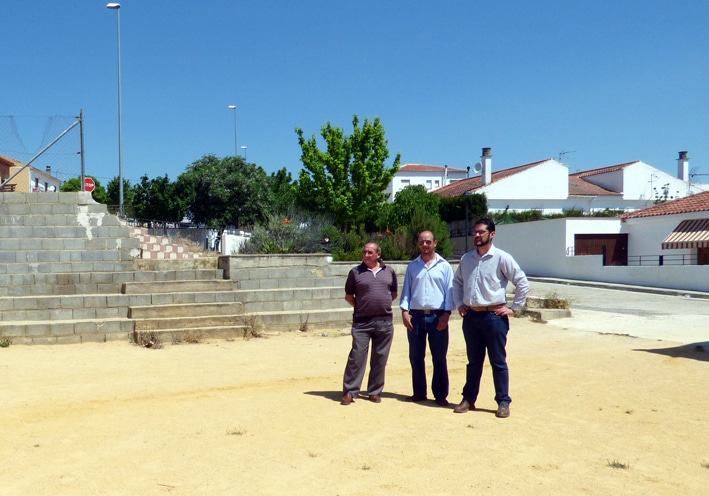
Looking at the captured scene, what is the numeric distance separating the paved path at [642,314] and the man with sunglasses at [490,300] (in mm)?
5934

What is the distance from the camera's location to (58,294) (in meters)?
12.3

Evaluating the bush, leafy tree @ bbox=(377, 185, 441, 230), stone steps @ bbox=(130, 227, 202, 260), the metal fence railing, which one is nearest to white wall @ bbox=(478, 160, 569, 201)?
leafy tree @ bbox=(377, 185, 441, 230)

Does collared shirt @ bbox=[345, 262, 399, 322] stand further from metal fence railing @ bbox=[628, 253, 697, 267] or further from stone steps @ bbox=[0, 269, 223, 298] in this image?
metal fence railing @ bbox=[628, 253, 697, 267]

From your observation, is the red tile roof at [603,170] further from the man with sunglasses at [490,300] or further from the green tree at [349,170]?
the man with sunglasses at [490,300]

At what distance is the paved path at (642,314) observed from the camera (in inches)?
488

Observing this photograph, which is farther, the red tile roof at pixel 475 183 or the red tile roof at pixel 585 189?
the red tile roof at pixel 585 189

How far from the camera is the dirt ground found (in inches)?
168

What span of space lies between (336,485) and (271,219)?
1164 cm

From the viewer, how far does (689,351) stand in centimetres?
992

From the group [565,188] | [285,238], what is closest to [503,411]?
[285,238]

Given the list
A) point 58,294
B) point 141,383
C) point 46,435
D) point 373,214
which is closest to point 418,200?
point 373,214

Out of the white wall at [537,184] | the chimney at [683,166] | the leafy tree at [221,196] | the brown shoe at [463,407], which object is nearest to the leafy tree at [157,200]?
the leafy tree at [221,196]

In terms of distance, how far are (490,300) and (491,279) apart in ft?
0.62

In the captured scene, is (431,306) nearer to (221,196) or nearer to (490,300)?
(490,300)
